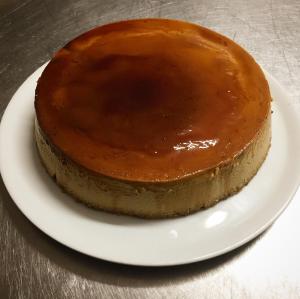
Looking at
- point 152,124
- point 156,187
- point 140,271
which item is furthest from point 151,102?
point 140,271

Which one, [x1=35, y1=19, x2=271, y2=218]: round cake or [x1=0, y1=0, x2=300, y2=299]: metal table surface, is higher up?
[x1=35, y1=19, x2=271, y2=218]: round cake

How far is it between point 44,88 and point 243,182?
0.60 metres

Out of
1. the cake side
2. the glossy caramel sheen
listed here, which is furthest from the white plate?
the glossy caramel sheen

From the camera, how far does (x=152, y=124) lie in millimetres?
1254

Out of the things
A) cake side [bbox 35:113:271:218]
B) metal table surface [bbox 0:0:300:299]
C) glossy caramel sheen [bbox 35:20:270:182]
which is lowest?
metal table surface [bbox 0:0:300:299]

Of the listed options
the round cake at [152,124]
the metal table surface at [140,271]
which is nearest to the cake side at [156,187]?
the round cake at [152,124]

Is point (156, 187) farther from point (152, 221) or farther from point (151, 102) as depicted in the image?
point (151, 102)

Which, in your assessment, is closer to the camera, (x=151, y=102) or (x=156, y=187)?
(x=156, y=187)

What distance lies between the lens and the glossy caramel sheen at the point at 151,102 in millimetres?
1209

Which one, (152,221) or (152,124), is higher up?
(152,124)

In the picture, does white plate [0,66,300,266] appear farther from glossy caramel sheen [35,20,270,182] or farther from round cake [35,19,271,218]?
glossy caramel sheen [35,20,270,182]

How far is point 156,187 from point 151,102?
0.24m

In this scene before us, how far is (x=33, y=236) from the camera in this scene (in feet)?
4.40

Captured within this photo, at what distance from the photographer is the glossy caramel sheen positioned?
1209 mm
